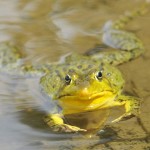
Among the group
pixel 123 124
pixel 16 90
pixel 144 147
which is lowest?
pixel 144 147

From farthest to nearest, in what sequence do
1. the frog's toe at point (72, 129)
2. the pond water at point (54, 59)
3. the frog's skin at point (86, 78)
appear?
the frog's skin at point (86, 78) < the frog's toe at point (72, 129) < the pond water at point (54, 59)

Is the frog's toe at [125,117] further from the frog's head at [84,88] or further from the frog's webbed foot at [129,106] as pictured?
the frog's head at [84,88]

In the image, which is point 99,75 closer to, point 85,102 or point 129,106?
point 85,102

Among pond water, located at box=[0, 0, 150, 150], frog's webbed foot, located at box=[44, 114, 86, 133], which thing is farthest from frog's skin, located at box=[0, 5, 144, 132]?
pond water, located at box=[0, 0, 150, 150]

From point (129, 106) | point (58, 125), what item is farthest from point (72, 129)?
point (129, 106)

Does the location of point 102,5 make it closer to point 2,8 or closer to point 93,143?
point 2,8

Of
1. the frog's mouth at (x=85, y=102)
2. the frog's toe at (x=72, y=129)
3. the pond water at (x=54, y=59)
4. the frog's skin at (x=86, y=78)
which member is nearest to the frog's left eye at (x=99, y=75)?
the frog's skin at (x=86, y=78)

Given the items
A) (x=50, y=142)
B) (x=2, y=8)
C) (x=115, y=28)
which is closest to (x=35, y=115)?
(x=50, y=142)
